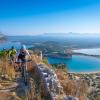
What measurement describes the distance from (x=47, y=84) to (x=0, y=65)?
273cm

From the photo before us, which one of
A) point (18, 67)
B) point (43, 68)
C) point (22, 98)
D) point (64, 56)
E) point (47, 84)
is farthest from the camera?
point (64, 56)

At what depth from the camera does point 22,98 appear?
5.61 m

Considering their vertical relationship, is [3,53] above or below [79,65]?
above

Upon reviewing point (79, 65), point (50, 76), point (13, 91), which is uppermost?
point (50, 76)

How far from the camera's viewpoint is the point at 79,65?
7438cm

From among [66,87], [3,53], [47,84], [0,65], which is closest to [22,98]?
[47,84]

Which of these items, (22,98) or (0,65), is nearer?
(22,98)

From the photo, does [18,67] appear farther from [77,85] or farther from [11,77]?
[77,85]

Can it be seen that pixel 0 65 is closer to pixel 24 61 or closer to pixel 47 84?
pixel 24 61

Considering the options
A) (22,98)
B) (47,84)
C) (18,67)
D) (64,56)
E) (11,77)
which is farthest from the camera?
(64,56)

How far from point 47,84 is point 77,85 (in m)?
0.78

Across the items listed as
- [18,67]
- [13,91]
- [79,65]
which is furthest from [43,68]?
[79,65]

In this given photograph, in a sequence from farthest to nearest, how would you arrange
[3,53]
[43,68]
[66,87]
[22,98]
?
[3,53] < [43,68] < [66,87] < [22,98]

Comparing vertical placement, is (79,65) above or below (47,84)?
below
